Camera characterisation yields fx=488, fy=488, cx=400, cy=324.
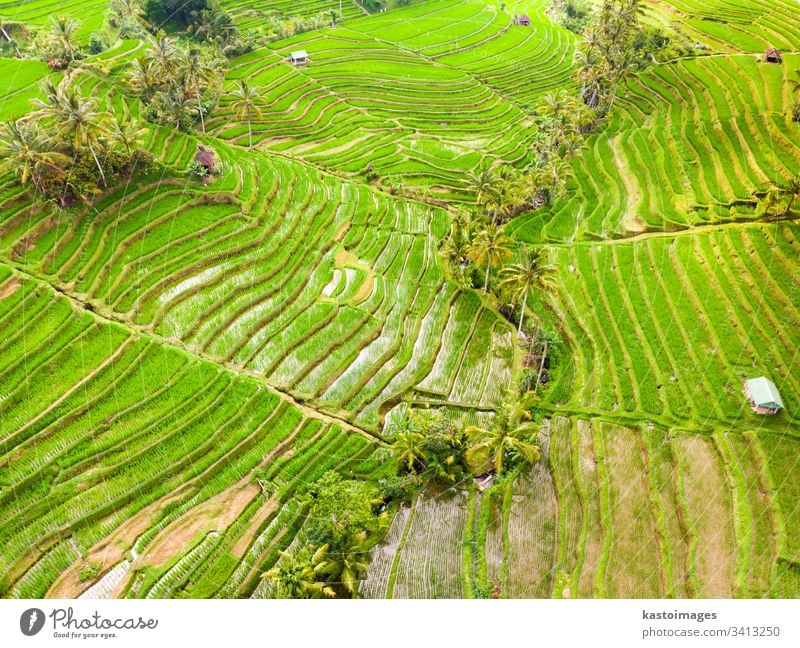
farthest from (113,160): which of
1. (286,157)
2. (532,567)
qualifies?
(532,567)

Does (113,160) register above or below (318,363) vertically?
above

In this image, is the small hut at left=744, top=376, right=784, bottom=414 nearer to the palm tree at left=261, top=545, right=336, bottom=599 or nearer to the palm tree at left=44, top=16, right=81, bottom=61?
the palm tree at left=261, top=545, right=336, bottom=599

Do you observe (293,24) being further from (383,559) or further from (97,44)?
(383,559)

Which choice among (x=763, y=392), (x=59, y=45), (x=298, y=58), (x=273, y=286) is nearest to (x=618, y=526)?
(x=763, y=392)

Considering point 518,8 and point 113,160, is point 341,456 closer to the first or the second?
point 113,160

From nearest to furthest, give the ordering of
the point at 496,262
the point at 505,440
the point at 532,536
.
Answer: the point at 532,536
the point at 505,440
the point at 496,262

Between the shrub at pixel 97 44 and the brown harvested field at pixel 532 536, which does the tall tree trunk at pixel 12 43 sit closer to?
the shrub at pixel 97 44
